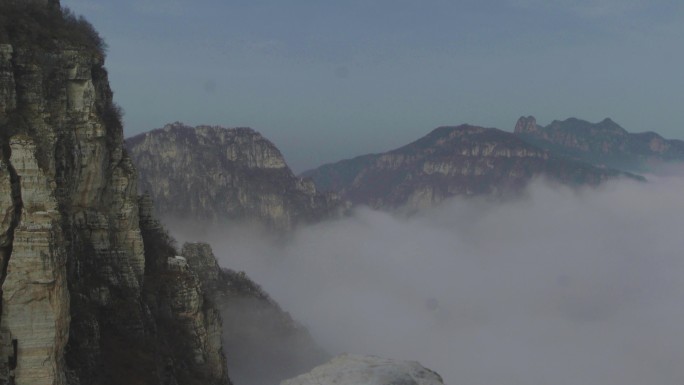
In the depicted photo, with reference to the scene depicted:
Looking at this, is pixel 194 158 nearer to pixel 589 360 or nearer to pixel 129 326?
pixel 589 360

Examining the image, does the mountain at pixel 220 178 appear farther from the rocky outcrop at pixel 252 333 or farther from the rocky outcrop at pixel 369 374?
the rocky outcrop at pixel 369 374

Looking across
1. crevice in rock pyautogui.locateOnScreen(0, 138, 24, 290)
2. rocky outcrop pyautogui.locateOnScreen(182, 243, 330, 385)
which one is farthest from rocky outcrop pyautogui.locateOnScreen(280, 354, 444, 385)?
rocky outcrop pyautogui.locateOnScreen(182, 243, 330, 385)

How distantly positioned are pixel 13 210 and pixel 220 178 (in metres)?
160

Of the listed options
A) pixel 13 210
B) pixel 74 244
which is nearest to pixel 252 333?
pixel 74 244

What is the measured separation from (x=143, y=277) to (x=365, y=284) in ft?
554

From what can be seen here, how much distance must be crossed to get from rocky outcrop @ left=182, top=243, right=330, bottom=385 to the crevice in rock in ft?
129

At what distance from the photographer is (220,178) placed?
176250mm

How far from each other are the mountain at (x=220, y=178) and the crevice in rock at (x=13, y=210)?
13665 centimetres

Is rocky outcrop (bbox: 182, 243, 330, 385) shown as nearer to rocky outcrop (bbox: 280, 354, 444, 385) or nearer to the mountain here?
rocky outcrop (bbox: 280, 354, 444, 385)

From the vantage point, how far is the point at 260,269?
15725 centimetres

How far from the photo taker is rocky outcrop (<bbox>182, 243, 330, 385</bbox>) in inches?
2418

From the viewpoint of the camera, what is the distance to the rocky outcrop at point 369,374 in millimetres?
20109

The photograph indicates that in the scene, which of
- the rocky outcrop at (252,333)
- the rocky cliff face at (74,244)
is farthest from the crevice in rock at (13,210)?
the rocky outcrop at (252,333)

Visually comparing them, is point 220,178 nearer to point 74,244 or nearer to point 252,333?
point 252,333
